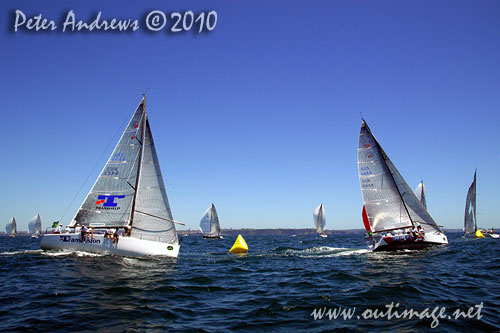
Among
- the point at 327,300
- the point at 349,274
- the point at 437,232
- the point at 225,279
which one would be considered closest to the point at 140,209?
the point at 225,279

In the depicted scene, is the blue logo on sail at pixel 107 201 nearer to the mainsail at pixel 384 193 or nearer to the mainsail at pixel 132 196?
the mainsail at pixel 132 196

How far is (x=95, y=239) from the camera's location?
72.1 ft

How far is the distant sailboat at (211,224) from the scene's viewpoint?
9056cm

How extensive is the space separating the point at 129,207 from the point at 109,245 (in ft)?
10.2

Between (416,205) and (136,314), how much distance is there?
26163mm

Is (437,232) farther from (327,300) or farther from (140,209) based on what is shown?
(140,209)

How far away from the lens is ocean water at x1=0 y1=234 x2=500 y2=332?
812cm

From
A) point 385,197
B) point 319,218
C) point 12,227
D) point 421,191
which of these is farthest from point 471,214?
point 12,227

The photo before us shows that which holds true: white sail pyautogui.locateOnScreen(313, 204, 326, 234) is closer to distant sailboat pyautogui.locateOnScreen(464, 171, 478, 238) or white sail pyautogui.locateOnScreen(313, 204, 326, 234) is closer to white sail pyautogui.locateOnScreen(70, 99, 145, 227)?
distant sailboat pyautogui.locateOnScreen(464, 171, 478, 238)

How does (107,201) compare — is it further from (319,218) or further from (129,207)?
(319,218)

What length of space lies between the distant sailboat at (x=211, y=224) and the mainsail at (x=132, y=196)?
66.6 m

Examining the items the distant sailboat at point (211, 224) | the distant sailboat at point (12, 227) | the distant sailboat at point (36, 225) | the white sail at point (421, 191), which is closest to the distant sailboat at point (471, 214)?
the white sail at point (421, 191)

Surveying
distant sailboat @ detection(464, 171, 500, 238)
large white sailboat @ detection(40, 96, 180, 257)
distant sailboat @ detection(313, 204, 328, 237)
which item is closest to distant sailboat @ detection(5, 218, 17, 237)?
distant sailboat @ detection(313, 204, 328, 237)

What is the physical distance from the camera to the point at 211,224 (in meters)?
90.7
